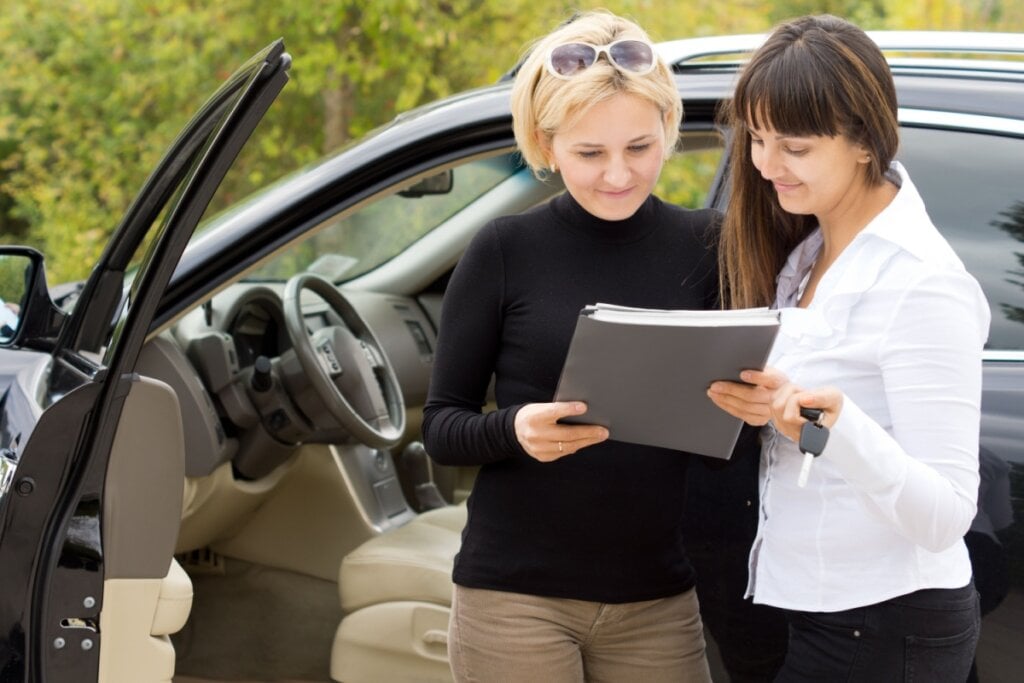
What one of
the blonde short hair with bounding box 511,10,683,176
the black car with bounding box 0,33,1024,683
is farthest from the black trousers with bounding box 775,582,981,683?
the blonde short hair with bounding box 511,10,683,176

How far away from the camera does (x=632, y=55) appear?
1.95 m

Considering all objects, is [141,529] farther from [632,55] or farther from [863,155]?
[863,155]

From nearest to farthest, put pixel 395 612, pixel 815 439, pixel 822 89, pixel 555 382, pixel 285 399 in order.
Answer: pixel 815 439 < pixel 822 89 < pixel 555 382 < pixel 395 612 < pixel 285 399

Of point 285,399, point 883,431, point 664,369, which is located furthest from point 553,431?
point 285,399

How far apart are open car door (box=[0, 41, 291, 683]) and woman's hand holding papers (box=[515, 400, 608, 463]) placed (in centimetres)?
59

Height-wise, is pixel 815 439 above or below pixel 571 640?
above

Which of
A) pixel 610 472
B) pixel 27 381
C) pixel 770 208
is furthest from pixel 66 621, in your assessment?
pixel 770 208

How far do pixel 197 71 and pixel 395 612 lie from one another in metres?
5.59

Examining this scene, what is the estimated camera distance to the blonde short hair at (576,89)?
6.31 ft

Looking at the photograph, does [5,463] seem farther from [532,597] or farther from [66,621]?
[532,597]

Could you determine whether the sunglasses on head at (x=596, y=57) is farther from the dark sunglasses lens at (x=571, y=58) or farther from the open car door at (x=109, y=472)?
the open car door at (x=109, y=472)

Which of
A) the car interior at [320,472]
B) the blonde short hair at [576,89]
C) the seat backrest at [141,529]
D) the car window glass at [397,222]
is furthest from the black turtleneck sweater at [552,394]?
the car window glass at [397,222]

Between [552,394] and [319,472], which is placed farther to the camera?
[319,472]

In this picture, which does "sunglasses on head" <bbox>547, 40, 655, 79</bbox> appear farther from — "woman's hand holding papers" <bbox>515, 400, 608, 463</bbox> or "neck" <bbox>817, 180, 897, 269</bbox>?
"woman's hand holding papers" <bbox>515, 400, 608, 463</bbox>
